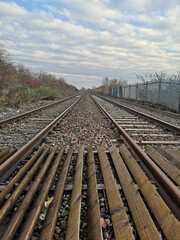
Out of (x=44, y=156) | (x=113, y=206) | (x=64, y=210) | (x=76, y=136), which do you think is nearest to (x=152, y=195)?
(x=113, y=206)

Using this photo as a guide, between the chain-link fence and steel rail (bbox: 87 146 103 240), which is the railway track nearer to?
steel rail (bbox: 87 146 103 240)

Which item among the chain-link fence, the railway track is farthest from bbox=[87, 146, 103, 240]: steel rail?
the chain-link fence

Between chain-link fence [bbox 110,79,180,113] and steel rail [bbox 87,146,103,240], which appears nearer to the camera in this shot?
steel rail [bbox 87,146,103,240]

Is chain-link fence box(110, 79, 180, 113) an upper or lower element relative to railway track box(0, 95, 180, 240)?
upper

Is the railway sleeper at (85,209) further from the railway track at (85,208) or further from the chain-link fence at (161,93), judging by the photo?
the chain-link fence at (161,93)

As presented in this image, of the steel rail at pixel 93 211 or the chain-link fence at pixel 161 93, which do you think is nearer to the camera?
the steel rail at pixel 93 211

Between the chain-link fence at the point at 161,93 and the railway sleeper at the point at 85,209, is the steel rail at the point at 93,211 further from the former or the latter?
the chain-link fence at the point at 161,93

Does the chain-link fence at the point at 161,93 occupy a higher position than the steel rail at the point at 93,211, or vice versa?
the chain-link fence at the point at 161,93

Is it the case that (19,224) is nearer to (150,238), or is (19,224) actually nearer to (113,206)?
(113,206)

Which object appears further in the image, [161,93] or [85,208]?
[161,93]

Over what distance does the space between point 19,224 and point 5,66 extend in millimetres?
13064

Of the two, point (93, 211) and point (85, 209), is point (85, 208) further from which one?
point (93, 211)

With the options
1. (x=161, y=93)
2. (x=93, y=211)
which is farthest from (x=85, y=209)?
(x=161, y=93)

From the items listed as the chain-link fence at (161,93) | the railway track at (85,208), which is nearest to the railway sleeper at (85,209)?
the railway track at (85,208)
